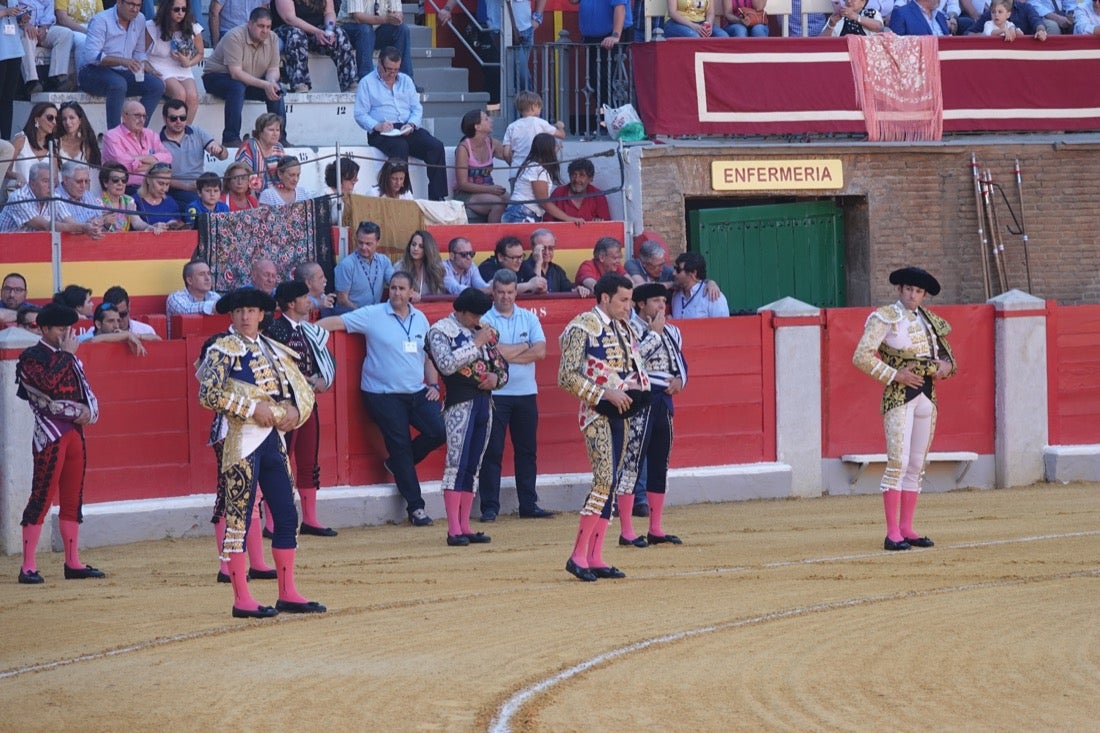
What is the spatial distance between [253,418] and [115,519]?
Result: 3.43 m

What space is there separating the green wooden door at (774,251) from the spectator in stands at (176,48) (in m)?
4.68

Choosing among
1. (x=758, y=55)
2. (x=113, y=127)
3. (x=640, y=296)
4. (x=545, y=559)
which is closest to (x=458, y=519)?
(x=545, y=559)

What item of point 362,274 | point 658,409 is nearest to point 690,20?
point 362,274

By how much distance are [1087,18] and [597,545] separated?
10184mm

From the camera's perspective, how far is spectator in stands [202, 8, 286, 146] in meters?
14.5

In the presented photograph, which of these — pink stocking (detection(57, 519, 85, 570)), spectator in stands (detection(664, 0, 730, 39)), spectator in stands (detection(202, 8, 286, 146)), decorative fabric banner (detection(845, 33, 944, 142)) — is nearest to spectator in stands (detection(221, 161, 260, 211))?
spectator in stands (detection(202, 8, 286, 146))

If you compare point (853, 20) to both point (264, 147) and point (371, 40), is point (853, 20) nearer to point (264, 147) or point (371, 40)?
point (371, 40)

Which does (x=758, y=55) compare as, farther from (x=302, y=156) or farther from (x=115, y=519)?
(x=115, y=519)

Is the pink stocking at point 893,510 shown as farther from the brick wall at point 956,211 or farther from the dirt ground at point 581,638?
the brick wall at point 956,211

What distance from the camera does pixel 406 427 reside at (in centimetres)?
1179

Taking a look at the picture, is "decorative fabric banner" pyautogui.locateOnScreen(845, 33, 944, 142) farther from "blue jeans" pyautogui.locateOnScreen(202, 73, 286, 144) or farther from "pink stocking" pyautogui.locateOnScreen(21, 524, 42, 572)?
"pink stocking" pyautogui.locateOnScreen(21, 524, 42, 572)

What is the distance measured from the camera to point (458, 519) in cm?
1081

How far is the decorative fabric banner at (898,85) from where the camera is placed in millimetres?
16125

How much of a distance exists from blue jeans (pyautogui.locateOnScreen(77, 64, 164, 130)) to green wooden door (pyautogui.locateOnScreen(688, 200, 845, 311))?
16.3ft
